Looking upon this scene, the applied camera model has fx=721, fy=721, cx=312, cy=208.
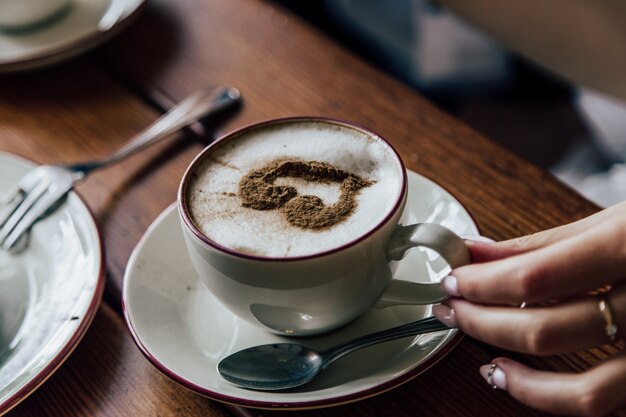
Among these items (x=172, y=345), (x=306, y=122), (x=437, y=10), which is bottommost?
(x=437, y=10)

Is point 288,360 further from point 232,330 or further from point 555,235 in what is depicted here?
point 555,235

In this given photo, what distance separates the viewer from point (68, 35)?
972 millimetres

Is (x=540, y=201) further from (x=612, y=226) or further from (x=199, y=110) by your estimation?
(x=199, y=110)

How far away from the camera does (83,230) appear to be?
0.68m

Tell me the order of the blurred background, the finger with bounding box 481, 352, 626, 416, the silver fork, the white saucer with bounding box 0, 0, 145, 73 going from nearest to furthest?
1. the finger with bounding box 481, 352, 626, 416
2. the silver fork
3. the white saucer with bounding box 0, 0, 145, 73
4. the blurred background

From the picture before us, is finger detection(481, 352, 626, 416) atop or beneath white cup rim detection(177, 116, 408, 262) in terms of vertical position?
beneath

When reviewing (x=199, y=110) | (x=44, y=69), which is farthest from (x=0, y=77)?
(x=199, y=110)

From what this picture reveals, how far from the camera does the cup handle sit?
0.50 m

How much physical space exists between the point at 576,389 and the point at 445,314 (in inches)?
4.1

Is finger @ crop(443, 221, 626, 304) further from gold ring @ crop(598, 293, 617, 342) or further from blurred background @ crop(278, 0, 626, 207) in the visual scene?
blurred background @ crop(278, 0, 626, 207)

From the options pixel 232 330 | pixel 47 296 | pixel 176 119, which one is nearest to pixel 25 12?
pixel 176 119

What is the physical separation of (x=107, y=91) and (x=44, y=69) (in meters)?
0.11

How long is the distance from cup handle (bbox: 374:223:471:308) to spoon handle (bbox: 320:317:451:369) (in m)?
0.02

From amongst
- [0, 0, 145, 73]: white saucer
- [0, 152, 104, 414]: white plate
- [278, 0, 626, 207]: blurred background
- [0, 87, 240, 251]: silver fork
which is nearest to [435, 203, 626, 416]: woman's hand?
[0, 152, 104, 414]: white plate
